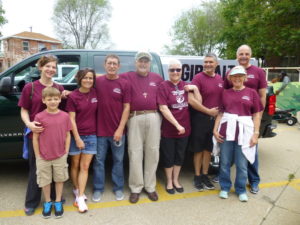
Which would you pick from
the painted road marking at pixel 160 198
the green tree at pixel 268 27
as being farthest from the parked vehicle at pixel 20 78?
the green tree at pixel 268 27

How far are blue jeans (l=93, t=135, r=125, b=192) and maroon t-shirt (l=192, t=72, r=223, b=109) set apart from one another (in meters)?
1.16

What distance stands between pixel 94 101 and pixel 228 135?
66.2 inches

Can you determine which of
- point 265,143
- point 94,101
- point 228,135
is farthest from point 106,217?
point 265,143

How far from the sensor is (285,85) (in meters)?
8.15

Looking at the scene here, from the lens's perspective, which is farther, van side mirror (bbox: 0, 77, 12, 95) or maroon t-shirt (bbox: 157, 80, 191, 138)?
maroon t-shirt (bbox: 157, 80, 191, 138)

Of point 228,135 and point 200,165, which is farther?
point 200,165

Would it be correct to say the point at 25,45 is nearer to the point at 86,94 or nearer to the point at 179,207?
the point at 86,94

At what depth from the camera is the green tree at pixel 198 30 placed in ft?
115

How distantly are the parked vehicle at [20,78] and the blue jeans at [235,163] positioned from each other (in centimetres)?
130

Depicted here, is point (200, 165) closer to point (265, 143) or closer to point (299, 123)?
point (265, 143)

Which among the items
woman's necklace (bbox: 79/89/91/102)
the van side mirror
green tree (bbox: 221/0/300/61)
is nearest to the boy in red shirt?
woman's necklace (bbox: 79/89/91/102)

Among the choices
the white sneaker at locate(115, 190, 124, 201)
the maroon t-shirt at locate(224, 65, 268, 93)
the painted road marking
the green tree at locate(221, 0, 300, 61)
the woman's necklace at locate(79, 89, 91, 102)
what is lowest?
the painted road marking

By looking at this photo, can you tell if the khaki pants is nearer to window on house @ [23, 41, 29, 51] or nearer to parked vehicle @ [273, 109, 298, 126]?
parked vehicle @ [273, 109, 298, 126]

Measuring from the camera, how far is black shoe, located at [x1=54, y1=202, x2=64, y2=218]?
2871 mm
